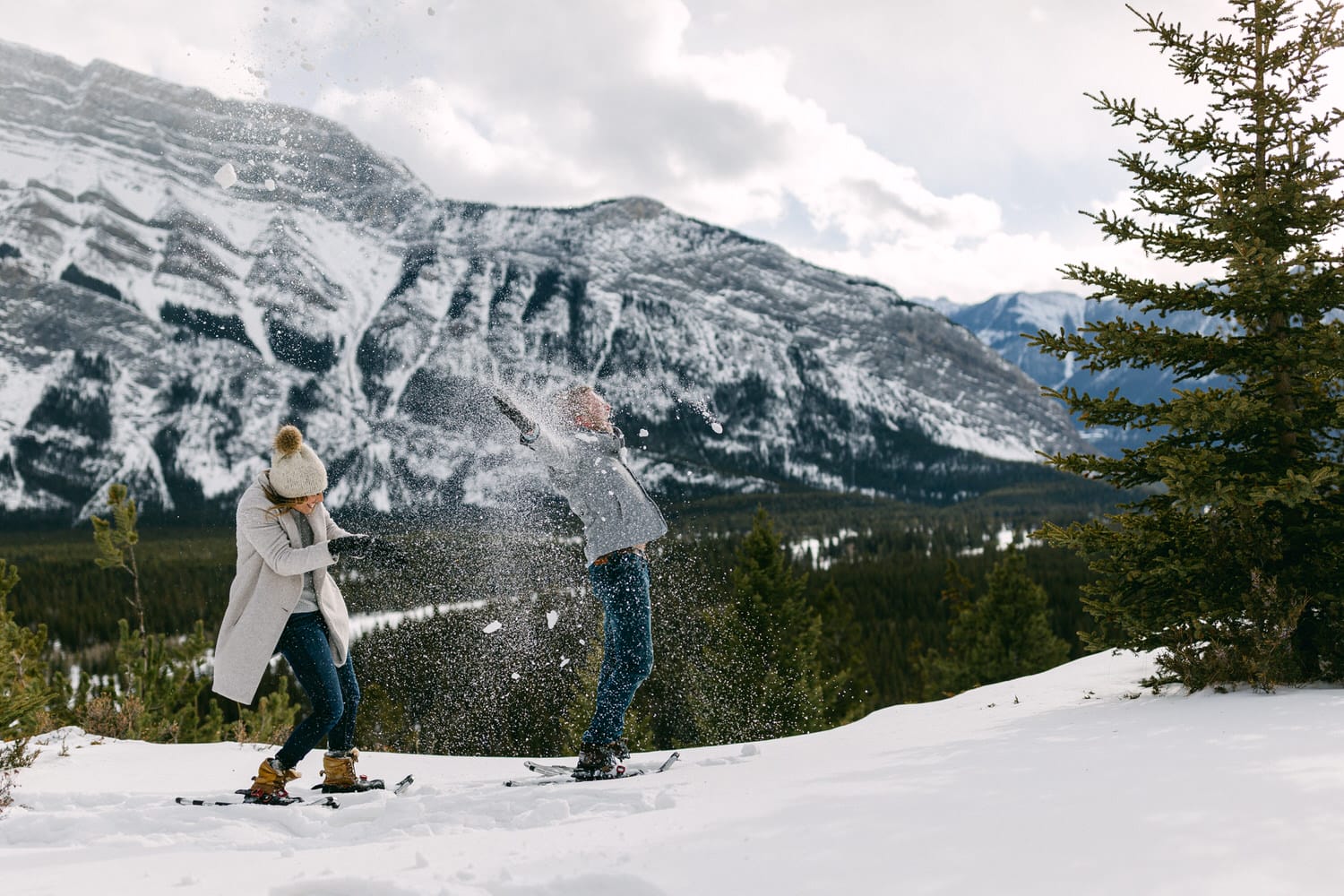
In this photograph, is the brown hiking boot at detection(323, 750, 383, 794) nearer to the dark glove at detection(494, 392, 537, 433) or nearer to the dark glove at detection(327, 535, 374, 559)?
the dark glove at detection(327, 535, 374, 559)

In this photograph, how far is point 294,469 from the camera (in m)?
4.96

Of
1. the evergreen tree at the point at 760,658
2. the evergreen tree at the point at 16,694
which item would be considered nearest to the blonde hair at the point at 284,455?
the evergreen tree at the point at 16,694

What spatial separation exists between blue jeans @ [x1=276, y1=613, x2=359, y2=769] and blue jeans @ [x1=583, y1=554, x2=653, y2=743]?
61.3 inches

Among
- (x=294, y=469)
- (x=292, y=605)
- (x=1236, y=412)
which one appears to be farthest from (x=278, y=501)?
(x=1236, y=412)

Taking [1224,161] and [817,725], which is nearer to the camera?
[1224,161]

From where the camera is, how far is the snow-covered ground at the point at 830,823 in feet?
8.89

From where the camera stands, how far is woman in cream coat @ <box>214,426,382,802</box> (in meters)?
4.82

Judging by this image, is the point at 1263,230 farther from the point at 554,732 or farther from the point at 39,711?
the point at 554,732

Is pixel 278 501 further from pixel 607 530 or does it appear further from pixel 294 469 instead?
pixel 607 530

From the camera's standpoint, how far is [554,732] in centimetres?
4241

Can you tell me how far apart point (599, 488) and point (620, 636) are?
96 cm

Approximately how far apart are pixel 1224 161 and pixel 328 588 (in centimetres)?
836

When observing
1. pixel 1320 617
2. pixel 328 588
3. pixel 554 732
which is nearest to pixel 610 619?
pixel 328 588

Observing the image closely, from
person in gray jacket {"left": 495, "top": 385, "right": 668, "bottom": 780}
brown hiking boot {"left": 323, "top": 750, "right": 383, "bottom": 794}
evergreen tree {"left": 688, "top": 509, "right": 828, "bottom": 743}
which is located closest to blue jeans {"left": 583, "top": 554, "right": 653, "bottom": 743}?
person in gray jacket {"left": 495, "top": 385, "right": 668, "bottom": 780}
